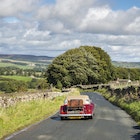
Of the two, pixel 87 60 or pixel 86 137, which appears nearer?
pixel 86 137

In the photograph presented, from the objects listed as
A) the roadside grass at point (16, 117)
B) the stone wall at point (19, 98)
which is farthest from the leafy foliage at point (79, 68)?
the roadside grass at point (16, 117)

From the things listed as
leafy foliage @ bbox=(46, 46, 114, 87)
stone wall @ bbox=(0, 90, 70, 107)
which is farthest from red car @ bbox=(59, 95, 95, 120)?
leafy foliage @ bbox=(46, 46, 114, 87)

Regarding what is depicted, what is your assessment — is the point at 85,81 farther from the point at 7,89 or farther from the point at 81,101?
the point at 81,101

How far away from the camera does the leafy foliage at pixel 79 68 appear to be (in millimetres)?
105613

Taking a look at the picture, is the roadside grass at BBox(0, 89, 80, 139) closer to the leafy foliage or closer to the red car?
the red car

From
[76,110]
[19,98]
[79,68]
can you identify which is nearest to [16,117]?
[76,110]

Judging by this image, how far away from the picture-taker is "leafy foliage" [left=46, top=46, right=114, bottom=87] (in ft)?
346

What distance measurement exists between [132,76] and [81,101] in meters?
161

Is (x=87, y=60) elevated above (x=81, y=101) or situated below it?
above

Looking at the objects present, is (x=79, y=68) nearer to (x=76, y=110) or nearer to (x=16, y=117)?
(x=76, y=110)

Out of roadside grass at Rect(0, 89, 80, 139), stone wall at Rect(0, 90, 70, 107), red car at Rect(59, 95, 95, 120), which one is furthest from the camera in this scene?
red car at Rect(59, 95, 95, 120)

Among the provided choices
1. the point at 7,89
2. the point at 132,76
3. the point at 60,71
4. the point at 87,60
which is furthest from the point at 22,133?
the point at 132,76

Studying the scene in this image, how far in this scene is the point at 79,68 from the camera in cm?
10825

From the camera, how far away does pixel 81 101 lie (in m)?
26.8
